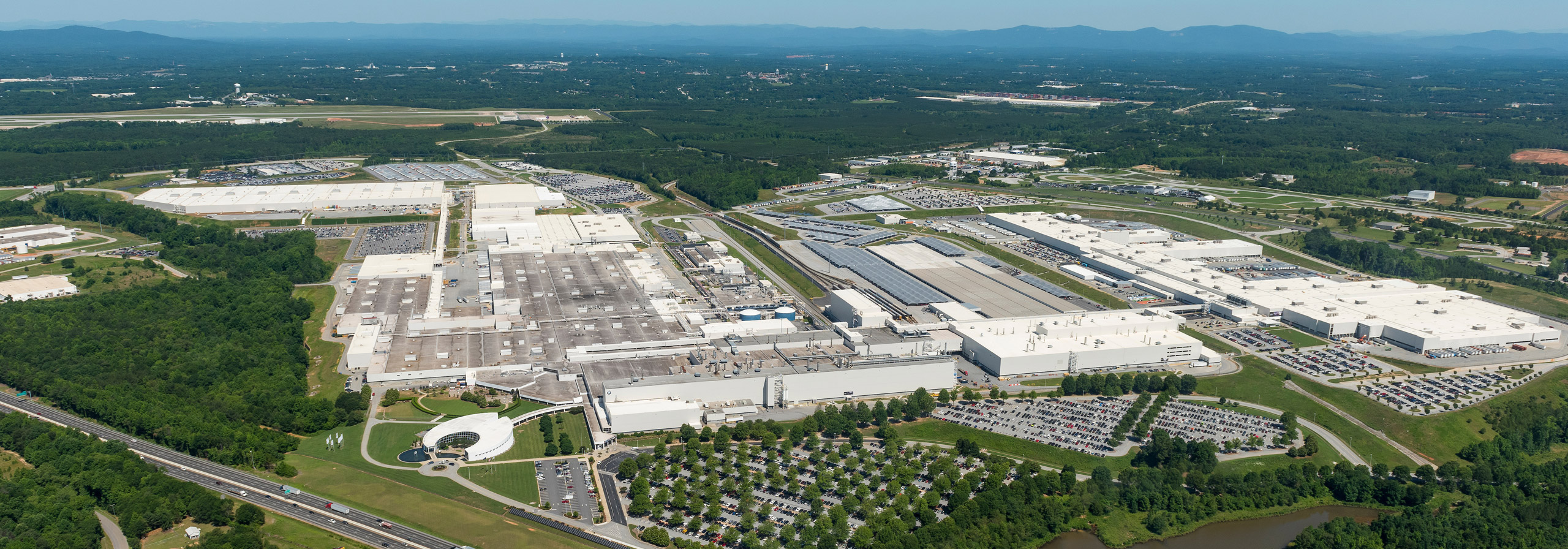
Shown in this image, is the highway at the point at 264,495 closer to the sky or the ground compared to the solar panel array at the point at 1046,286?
closer to the ground

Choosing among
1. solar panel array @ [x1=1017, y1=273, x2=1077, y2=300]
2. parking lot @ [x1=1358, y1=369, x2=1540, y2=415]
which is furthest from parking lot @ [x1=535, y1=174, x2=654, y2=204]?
parking lot @ [x1=1358, y1=369, x2=1540, y2=415]

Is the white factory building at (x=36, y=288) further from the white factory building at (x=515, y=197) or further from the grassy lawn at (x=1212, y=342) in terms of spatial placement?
the grassy lawn at (x=1212, y=342)

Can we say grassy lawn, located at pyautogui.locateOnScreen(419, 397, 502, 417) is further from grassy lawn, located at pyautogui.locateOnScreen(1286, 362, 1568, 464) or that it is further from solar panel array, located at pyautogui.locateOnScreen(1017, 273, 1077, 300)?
grassy lawn, located at pyautogui.locateOnScreen(1286, 362, 1568, 464)

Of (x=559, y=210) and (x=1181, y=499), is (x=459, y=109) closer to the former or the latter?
(x=559, y=210)

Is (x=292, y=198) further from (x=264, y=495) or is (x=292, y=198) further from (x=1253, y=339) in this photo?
(x=1253, y=339)

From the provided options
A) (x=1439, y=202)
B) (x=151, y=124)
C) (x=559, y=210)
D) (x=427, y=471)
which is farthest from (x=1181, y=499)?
(x=151, y=124)

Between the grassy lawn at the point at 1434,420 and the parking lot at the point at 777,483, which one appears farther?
the grassy lawn at the point at 1434,420

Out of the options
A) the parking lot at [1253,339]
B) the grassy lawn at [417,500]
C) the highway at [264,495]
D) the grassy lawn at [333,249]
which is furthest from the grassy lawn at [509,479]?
the parking lot at [1253,339]
